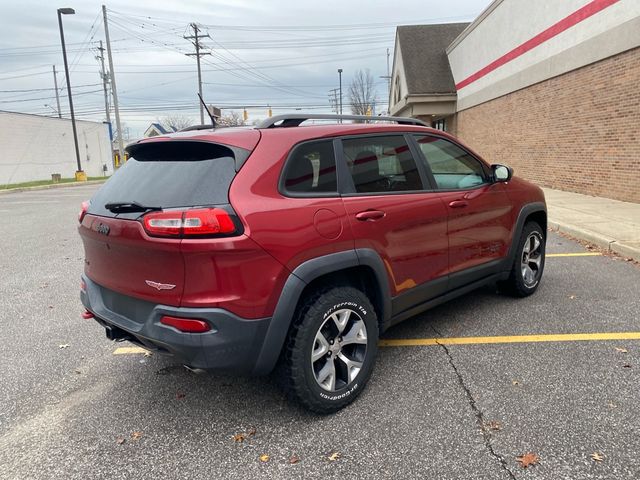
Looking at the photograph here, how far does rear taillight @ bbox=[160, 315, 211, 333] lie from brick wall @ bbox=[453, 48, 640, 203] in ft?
35.0

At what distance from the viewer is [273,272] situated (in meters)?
2.54

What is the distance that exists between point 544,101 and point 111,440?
15.0 m

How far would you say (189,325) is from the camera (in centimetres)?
245

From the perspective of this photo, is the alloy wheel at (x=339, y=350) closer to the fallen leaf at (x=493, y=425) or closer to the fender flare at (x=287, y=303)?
the fender flare at (x=287, y=303)

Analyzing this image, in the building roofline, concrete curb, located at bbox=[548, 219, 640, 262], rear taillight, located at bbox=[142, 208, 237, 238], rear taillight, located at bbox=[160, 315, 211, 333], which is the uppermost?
the building roofline

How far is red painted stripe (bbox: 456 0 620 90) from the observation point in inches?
436

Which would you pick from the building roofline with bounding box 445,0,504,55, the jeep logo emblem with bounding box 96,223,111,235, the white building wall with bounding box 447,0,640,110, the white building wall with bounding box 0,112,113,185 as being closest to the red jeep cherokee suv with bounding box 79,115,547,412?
the jeep logo emblem with bounding box 96,223,111,235

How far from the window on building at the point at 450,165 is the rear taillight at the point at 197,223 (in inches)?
75.7

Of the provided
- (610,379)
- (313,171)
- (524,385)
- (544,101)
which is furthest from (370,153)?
(544,101)

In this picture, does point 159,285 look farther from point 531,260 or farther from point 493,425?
point 531,260

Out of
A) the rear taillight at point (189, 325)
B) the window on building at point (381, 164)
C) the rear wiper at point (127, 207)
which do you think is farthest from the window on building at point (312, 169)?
the rear taillight at point (189, 325)

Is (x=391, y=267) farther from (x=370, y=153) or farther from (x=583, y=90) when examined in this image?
(x=583, y=90)

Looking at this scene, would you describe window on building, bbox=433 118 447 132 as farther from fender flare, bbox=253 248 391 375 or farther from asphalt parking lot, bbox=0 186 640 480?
fender flare, bbox=253 248 391 375

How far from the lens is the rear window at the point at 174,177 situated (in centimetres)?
254
